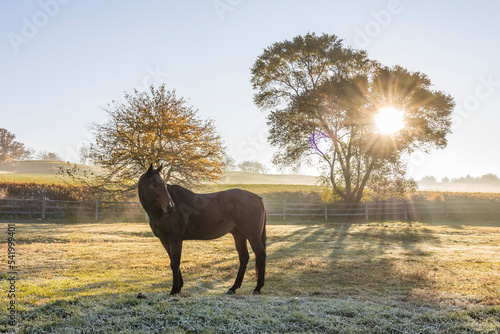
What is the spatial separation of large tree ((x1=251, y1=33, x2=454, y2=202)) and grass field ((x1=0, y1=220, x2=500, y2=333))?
1117 centimetres

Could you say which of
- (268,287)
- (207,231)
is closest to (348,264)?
(268,287)

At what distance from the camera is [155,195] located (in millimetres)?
5770

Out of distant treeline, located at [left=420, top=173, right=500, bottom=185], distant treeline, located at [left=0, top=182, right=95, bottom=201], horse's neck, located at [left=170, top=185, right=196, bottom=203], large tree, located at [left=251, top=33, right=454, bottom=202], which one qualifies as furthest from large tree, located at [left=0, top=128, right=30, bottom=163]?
distant treeline, located at [left=420, top=173, right=500, bottom=185]

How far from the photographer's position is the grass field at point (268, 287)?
422cm

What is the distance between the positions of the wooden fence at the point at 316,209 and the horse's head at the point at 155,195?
1961 centimetres

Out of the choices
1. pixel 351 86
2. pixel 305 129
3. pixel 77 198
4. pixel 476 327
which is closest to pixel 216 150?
pixel 305 129

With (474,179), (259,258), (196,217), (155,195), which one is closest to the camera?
(155,195)

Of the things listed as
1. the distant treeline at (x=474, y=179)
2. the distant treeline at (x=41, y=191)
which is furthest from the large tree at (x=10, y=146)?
the distant treeline at (x=474, y=179)

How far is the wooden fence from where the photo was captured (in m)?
23.5

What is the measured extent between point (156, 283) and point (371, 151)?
2203 centimetres

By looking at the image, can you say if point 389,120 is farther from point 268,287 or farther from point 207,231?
point 207,231

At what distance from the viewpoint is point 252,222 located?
675cm

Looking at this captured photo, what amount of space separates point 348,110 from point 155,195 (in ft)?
70.5

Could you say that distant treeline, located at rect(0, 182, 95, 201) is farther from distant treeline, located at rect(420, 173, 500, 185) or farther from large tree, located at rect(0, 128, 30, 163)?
distant treeline, located at rect(420, 173, 500, 185)
